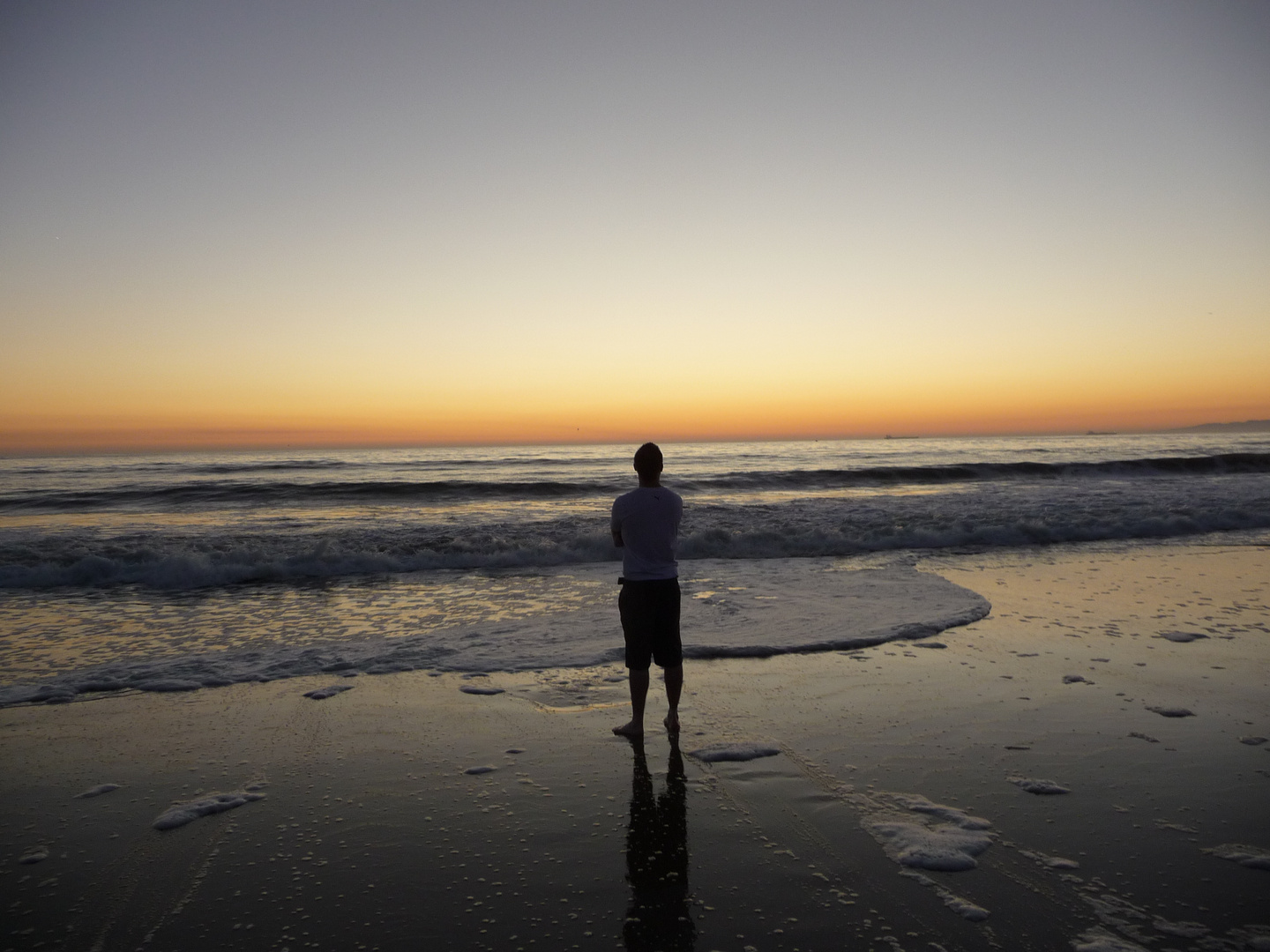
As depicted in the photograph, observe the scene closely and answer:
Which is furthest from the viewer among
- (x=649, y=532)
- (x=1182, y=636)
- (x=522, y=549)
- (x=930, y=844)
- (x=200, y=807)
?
(x=522, y=549)

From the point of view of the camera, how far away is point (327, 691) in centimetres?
596

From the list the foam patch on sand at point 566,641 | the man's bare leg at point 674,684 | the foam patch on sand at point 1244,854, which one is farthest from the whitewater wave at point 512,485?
the foam patch on sand at point 1244,854

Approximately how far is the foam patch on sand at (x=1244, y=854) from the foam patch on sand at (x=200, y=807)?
4782mm

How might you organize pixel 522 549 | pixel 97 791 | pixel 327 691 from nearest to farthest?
1. pixel 97 791
2. pixel 327 691
3. pixel 522 549

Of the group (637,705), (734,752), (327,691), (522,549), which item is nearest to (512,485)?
(522,549)

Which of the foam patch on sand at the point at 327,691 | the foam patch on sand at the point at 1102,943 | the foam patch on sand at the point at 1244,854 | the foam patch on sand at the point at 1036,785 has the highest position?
the foam patch on sand at the point at 1102,943

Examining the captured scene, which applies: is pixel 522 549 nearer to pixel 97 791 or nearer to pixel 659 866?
pixel 97 791

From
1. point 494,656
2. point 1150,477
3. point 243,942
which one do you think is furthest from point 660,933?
point 1150,477

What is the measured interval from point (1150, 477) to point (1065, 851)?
30805 millimetres

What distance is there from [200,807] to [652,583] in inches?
115

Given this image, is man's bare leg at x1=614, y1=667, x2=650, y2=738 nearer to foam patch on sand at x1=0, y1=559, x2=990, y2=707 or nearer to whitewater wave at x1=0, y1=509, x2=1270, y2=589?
foam patch on sand at x1=0, y1=559, x2=990, y2=707

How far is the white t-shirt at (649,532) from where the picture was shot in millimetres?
5027

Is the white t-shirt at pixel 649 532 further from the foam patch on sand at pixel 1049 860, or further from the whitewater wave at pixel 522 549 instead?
the whitewater wave at pixel 522 549

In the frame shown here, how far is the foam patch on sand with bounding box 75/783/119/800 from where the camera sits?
409 centimetres
